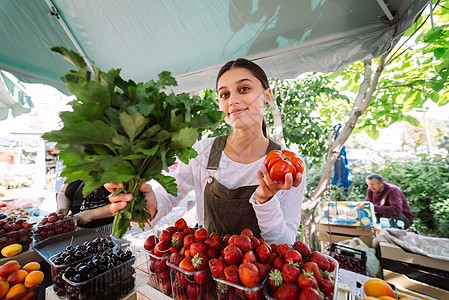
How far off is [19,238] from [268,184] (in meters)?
2.14

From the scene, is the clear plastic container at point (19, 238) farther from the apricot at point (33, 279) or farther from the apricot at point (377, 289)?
the apricot at point (377, 289)

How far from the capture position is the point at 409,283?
2.41m

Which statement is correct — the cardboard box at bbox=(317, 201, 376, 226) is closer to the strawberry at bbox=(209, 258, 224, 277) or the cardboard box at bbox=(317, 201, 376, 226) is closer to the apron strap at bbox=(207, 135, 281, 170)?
the apron strap at bbox=(207, 135, 281, 170)

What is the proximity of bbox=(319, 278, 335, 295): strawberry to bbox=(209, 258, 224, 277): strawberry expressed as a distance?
364 mm

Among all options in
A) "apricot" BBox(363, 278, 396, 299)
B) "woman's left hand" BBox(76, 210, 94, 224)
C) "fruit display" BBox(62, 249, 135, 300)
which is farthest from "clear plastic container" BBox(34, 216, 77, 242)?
"apricot" BBox(363, 278, 396, 299)

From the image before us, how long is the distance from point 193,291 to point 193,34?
2.09 m

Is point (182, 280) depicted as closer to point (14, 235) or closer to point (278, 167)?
point (278, 167)

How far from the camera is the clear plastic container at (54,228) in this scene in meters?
1.73

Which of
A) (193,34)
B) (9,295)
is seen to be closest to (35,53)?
(193,34)

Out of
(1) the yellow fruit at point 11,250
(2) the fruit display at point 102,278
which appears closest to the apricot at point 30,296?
(2) the fruit display at point 102,278

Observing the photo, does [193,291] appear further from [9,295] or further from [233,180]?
[9,295]

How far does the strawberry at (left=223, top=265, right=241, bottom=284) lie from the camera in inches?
28.6

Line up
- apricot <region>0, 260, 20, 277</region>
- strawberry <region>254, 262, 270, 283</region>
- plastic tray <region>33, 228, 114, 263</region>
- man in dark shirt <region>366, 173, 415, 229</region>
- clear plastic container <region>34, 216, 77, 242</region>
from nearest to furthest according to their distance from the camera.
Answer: strawberry <region>254, 262, 270, 283</region>
apricot <region>0, 260, 20, 277</region>
plastic tray <region>33, 228, 114, 263</region>
clear plastic container <region>34, 216, 77, 242</region>
man in dark shirt <region>366, 173, 415, 229</region>

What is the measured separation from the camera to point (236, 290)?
0.74 m
